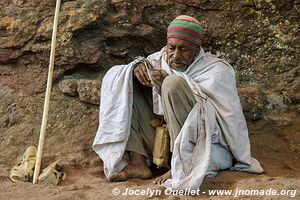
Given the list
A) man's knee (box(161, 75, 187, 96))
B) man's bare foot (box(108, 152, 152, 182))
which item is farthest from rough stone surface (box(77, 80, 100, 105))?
man's knee (box(161, 75, 187, 96))

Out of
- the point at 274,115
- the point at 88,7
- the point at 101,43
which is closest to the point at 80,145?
the point at 101,43

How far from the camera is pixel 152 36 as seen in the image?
530 cm

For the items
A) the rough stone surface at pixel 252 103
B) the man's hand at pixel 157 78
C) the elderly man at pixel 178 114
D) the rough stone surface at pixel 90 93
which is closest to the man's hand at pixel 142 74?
the elderly man at pixel 178 114

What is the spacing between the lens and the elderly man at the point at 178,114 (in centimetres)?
362

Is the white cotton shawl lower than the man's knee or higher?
lower

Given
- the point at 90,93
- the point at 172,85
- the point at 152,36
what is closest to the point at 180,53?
the point at 172,85

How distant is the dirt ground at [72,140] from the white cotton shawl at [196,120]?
167 millimetres

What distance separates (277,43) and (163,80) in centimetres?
200

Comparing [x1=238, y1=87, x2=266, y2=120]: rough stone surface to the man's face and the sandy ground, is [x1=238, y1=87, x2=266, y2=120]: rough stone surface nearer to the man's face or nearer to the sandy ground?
the sandy ground

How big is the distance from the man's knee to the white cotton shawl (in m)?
0.18

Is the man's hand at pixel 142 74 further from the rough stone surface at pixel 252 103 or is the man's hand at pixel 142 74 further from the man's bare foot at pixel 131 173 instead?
the rough stone surface at pixel 252 103

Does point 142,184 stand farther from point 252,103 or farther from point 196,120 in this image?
point 252,103

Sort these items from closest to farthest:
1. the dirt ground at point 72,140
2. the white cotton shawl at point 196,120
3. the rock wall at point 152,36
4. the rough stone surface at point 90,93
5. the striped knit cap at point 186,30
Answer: the white cotton shawl at point 196,120 < the dirt ground at point 72,140 < the striped knit cap at point 186,30 < the rough stone surface at point 90,93 < the rock wall at point 152,36

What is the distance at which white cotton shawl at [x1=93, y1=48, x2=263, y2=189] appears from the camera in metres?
3.57
